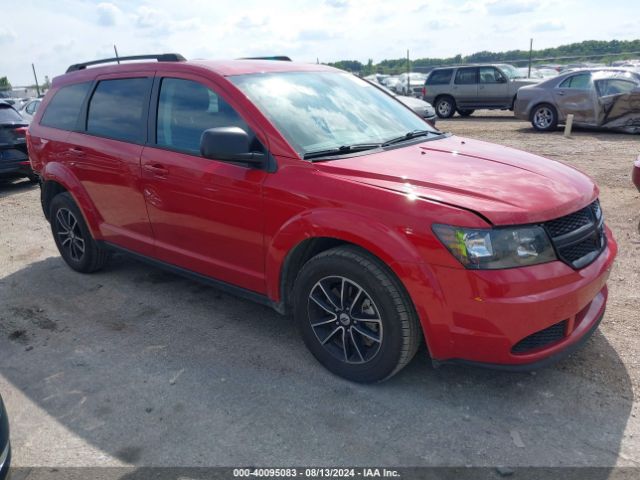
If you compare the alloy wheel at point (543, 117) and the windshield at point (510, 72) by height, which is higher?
the windshield at point (510, 72)

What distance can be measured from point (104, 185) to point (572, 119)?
37.2 ft

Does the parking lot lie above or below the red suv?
below

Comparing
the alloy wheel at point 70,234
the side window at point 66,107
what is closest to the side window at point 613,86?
the side window at point 66,107

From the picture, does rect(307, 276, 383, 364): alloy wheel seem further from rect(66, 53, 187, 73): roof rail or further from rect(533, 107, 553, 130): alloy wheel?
rect(533, 107, 553, 130): alloy wheel

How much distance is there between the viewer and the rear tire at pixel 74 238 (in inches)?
198

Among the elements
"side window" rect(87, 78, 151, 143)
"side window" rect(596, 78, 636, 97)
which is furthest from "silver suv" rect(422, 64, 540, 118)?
"side window" rect(87, 78, 151, 143)

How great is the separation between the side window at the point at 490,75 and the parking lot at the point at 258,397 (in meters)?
14.1

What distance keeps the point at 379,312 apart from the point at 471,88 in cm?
1636

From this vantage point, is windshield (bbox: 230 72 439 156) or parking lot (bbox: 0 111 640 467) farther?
windshield (bbox: 230 72 439 156)

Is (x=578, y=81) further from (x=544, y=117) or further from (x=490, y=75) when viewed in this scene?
(x=490, y=75)

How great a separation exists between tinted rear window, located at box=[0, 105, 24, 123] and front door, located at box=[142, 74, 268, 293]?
6.46m

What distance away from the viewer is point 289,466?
8.62ft

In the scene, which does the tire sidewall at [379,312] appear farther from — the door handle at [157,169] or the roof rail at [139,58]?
the roof rail at [139,58]

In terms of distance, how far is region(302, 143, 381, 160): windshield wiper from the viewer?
333 centimetres
